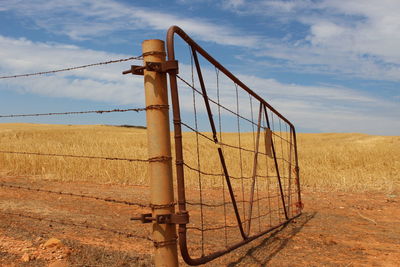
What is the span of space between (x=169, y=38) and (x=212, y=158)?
46.3 feet

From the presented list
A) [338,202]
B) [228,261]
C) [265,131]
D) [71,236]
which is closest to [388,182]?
[338,202]

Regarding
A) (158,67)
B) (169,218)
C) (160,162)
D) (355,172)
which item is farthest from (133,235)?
(355,172)

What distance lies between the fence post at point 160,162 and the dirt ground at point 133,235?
51 cm

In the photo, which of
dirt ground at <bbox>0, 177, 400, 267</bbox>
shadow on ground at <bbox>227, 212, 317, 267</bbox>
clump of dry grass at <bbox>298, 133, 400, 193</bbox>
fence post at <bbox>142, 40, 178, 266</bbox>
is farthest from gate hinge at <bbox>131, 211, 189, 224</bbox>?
clump of dry grass at <bbox>298, 133, 400, 193</bbox>

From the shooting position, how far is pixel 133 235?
14.4 feet

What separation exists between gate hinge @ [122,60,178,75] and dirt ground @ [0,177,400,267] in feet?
4.92

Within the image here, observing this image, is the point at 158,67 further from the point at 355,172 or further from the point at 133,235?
the point at 355,172

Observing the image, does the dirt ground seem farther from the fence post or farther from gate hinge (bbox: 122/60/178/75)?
gate hinge (bbox: 122/60/178/75)

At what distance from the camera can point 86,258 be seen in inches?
180

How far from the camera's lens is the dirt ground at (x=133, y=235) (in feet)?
15.4

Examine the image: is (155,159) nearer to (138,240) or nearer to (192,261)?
(192,261)

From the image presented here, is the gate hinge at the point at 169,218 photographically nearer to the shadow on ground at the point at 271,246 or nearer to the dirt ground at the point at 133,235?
the dirt ground at the point at 133,235

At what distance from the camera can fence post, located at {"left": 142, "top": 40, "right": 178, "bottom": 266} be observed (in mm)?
3033

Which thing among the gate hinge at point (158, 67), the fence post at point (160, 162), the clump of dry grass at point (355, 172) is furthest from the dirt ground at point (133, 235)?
the clump of dry grass at point (355, 172)
